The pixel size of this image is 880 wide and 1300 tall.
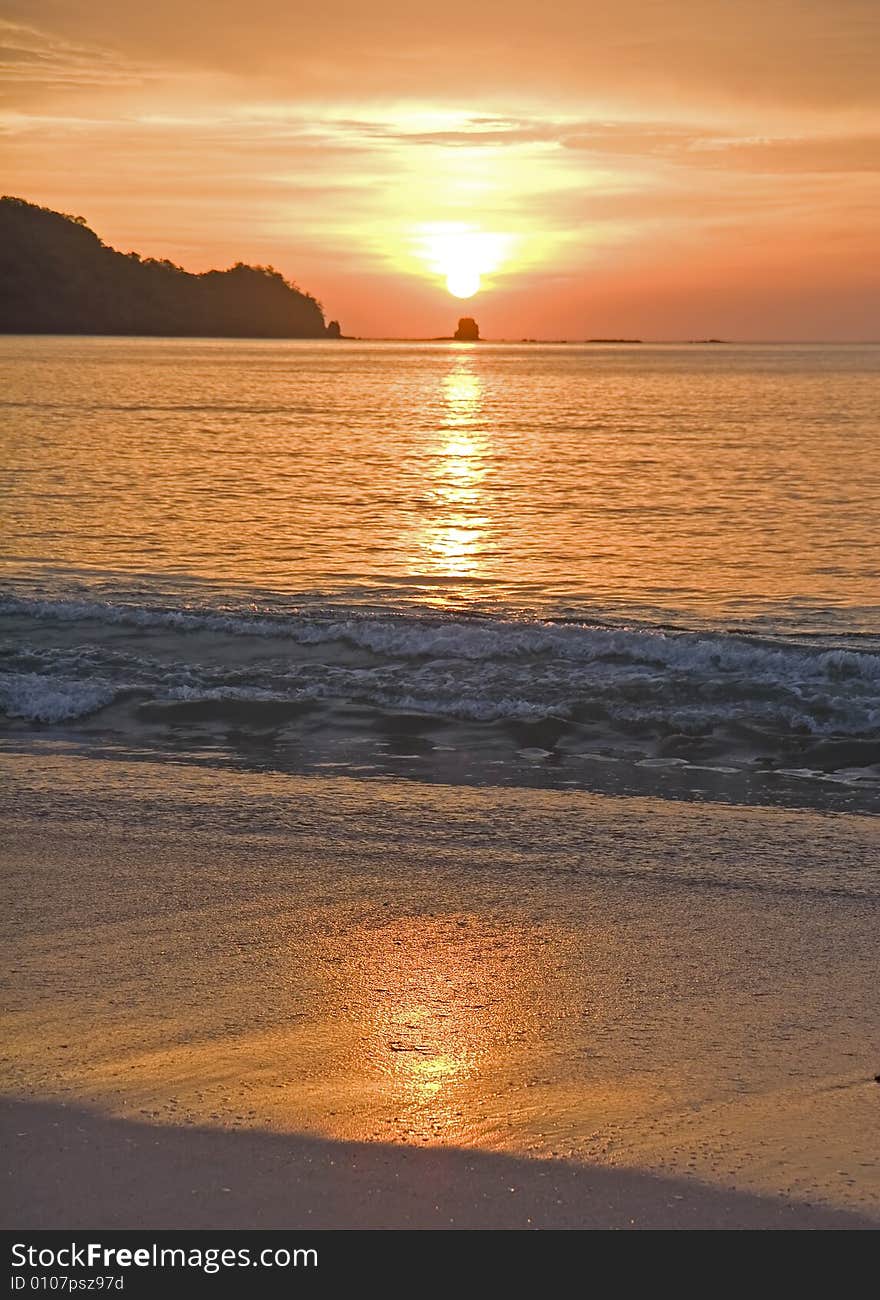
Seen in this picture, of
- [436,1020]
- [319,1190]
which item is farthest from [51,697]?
[319,1190]

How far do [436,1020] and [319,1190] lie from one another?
4.23ft

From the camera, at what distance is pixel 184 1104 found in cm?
443

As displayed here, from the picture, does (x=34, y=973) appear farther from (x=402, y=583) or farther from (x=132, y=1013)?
(x=402, y=583)

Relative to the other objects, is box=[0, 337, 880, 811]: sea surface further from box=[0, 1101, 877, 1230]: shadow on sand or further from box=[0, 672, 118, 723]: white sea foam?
box=[0, 1101, 877, 1230]: shadow on sand

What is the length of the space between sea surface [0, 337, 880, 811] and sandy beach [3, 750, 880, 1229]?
2.01 meters

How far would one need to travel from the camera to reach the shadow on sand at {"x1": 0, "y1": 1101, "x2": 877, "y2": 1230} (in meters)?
3.80

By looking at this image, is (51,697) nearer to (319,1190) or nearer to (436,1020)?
(436,1020)

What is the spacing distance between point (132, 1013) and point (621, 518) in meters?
21.9

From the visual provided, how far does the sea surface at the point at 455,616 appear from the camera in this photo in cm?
1055

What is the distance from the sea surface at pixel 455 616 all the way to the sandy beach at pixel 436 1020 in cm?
201

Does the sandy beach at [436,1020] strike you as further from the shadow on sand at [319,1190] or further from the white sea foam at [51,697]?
the white sea foam at [51,697]

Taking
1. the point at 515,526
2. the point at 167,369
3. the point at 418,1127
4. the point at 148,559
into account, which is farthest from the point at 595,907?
the point at 167,369

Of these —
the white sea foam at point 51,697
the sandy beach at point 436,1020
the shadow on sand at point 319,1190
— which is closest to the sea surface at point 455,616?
the white sea foam at point 51,697

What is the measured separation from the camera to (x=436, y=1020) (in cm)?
517
